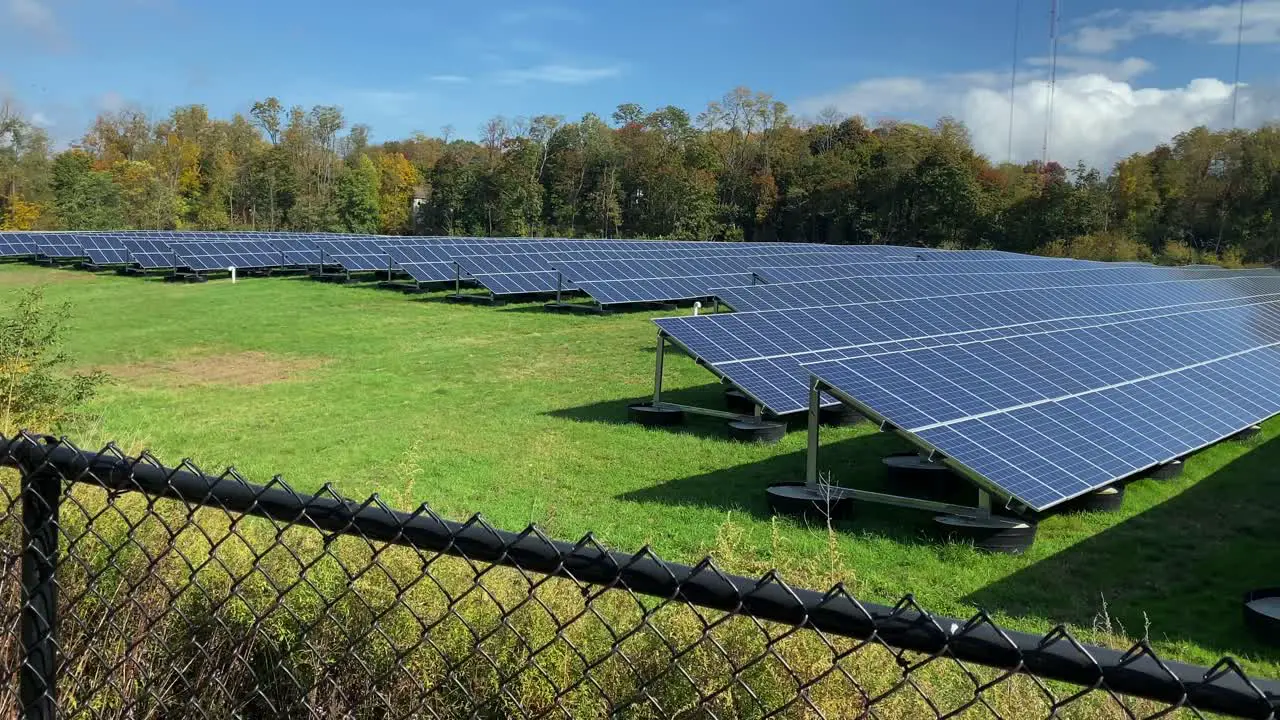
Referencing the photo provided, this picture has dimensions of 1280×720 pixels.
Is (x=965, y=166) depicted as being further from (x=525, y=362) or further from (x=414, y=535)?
(x=414, y=535)

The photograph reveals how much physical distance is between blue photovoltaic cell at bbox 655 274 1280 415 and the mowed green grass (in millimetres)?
952

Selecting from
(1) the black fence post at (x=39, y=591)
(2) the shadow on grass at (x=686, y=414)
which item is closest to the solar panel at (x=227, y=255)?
(2) the shadow on grass at (x=686, y=414)

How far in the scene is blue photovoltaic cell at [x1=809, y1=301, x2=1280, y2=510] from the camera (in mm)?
8750

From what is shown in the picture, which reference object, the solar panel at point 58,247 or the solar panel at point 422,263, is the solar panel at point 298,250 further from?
the solar panel at point 58,247

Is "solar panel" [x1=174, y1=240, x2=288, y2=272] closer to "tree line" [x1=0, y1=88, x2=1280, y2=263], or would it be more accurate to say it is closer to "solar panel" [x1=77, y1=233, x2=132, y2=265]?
"solar panel" [x1=77, y1=233, x2=132, y2=265]

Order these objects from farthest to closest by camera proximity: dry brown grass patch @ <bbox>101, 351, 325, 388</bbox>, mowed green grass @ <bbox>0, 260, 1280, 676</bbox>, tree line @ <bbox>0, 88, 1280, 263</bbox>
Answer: tree line @ <bbox>0, 88, 1280, 263</bbox> < dry brown grass patch @ <bbox>101, 351, 325, 388</bbox> < mowed green grass @ <bbox>0, 260, 1280, 676</bbox>

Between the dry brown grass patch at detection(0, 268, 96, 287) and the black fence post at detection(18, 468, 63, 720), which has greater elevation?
the black fence post at detection(18, 468, 63, 720)

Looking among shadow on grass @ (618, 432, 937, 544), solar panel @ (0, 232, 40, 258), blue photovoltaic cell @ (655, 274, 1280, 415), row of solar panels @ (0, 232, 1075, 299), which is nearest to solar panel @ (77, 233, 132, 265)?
row of solar panels @ (0, 232, 1075, 299)

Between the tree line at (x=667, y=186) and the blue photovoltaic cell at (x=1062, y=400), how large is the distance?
137ft

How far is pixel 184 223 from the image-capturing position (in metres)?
68.9

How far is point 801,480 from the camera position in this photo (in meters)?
10.8

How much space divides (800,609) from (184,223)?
75.1 metres

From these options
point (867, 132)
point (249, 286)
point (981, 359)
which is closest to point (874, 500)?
point (981, 359)

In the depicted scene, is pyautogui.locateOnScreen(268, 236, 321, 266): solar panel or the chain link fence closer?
the chain link fence
